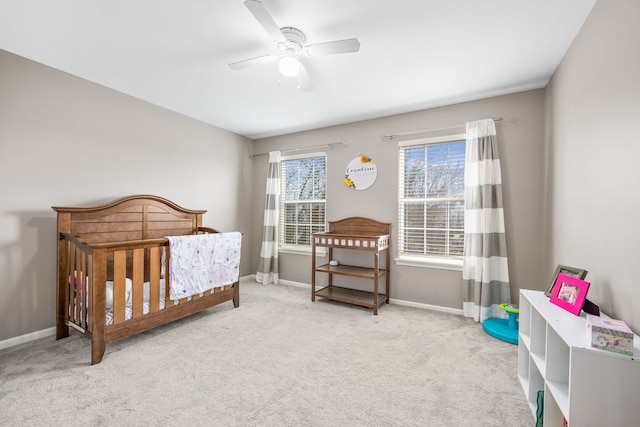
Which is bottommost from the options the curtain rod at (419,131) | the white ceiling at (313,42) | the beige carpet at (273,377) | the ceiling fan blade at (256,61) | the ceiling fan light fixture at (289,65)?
the beige carpet at (273,377)

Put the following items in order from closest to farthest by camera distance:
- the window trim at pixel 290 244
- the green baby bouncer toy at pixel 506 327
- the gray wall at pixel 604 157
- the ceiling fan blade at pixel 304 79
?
the gray wall at pixel 604 157, the ceiling fan blade at pixel 304 79, the green baby bouncer toy at pixel 506 327, the window trim at pixel 290 244

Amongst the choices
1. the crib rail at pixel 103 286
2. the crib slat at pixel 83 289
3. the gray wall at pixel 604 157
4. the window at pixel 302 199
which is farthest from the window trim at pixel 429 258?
the crib slat at pixel 83 289

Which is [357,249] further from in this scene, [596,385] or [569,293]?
[596,385]

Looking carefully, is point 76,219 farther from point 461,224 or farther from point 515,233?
point 515,233

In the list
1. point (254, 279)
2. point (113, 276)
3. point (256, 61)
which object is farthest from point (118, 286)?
point (254, 279)

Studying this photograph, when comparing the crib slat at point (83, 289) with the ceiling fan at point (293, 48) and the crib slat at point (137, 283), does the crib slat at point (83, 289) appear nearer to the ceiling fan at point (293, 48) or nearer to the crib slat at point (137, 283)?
the crib slat at point (137, 283)

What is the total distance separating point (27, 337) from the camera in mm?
2410

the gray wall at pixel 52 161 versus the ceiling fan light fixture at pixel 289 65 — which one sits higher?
the ceiling fan light fixture at pixel 289 65

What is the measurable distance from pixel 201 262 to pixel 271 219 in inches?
65.4

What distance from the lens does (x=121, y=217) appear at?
288 cm

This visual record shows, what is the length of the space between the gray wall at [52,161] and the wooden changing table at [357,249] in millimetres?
2090

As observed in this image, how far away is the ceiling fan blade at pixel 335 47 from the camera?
180 cm

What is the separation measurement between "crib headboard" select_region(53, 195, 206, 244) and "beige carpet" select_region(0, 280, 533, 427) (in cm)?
97

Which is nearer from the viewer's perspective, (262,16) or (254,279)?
(262,16)
